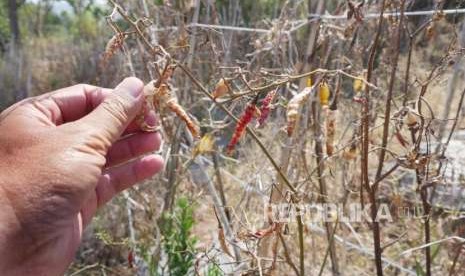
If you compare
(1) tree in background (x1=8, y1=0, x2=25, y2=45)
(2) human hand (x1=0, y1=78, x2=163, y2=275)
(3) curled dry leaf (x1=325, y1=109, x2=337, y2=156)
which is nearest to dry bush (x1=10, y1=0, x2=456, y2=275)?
(3) curled dry leaf (x1=325, y1=109, x2=337, y2=156)

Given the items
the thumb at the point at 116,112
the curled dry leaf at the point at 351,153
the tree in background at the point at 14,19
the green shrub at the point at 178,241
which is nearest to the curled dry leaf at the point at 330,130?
the curled dry leaf at the point at 351,153

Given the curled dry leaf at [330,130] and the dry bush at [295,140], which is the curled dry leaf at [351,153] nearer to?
the dry bush at [295,140]

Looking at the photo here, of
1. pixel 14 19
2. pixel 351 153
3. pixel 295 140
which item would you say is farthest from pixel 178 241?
pixel 14 19

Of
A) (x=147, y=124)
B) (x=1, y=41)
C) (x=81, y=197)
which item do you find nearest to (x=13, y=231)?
(x=81, y=197)

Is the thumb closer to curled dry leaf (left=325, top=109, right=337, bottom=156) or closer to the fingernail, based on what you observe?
the fingernail

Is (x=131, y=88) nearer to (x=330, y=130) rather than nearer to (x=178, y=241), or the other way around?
(x=330, y=130)

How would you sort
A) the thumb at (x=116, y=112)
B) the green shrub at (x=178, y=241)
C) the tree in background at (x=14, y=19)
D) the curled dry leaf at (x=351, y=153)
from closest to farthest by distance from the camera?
the thumb at (x=116, y=112), the curled dry leaf at (x=351, y=153), the green shrub at (x=178, y=241), the tree in background at (x=14, y=19)

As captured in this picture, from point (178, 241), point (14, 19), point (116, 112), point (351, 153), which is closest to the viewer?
point (116, 112)

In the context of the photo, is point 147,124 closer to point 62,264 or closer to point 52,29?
point 62,264

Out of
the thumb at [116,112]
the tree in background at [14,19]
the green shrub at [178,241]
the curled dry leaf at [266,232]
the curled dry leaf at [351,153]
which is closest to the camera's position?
the curled dry leaf at [266,232]
